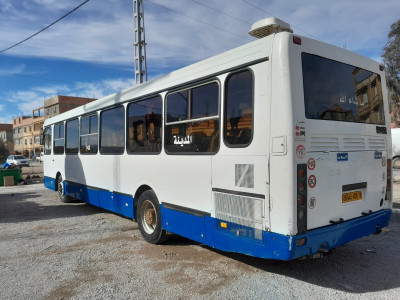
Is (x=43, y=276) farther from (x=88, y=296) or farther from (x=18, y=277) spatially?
(x=88, y=296)

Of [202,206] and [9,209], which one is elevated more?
[202,206]

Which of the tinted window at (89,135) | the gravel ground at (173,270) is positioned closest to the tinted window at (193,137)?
the gravel ground at (173,270)

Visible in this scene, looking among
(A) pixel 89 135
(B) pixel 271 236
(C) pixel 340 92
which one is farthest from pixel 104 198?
(C) pixel 340 92

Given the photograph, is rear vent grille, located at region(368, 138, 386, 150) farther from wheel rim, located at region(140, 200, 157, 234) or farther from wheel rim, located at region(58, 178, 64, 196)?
wheel rim, located at region(58, 178, 64, 196)

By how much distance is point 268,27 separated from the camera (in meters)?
3.90

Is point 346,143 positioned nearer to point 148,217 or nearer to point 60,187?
point 148,217

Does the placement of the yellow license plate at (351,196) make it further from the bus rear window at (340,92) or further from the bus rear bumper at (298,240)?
the bus rear window at (340,92)

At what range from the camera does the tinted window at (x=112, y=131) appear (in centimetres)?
649

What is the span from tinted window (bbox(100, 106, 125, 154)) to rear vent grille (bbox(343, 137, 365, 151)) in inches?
164

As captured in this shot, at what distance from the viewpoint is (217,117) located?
166 inches

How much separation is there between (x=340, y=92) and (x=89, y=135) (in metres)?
5.98

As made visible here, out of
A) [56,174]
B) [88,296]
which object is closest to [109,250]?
[88,296]

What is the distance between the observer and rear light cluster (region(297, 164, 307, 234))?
3.41 m

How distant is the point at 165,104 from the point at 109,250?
2645mm
